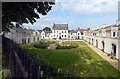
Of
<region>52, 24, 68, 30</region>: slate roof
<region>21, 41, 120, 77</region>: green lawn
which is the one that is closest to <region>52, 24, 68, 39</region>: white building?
<region>52, 24, 68, 30</region>: slate roof

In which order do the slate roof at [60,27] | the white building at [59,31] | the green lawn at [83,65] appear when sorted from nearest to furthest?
the green lawn at [83,65], the white building at [59,31], the slate roof at [60,27]

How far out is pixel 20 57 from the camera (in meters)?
3.49

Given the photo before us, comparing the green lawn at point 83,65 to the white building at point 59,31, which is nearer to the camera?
the green lawn at point 83,65

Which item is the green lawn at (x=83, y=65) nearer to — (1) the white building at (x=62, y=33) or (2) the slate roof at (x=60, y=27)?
(1) the white building at (x=62, y=33)

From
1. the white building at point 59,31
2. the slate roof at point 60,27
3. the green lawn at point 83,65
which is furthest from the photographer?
the slate roof at point 60,27

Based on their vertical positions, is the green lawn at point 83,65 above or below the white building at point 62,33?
below

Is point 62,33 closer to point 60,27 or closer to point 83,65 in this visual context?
point 60,27

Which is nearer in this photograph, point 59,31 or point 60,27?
point 59,31

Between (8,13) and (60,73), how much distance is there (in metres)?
5.88

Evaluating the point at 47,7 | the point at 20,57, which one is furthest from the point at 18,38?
the point at 20,57

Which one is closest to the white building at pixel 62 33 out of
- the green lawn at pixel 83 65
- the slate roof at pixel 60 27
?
the slate roof at pixel 60 27

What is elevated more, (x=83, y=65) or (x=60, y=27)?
(x=60, y=27)

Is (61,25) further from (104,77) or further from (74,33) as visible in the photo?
(104,77)

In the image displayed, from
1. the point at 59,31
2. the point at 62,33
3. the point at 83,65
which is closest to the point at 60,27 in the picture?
the point at 59,31
